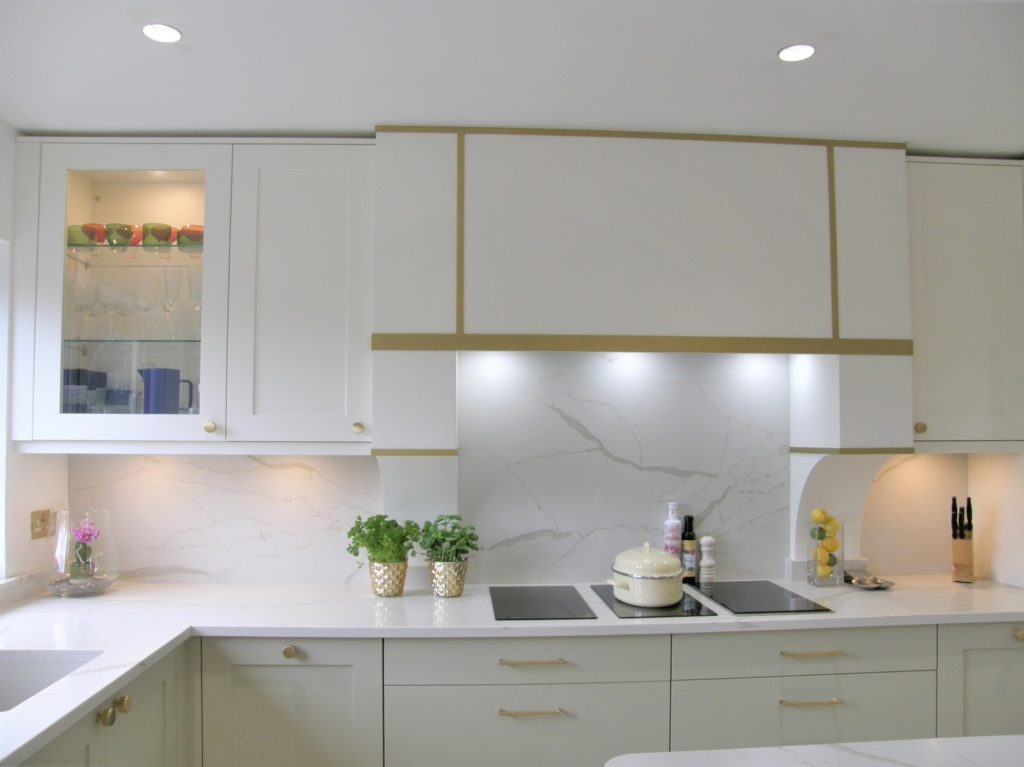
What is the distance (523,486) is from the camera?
253 cm

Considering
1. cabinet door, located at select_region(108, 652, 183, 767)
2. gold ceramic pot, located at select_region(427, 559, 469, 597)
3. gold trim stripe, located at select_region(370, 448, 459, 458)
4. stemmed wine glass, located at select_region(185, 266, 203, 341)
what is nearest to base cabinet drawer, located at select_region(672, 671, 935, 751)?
gold ceramic pot, located at select_region(427, 559, 469, 597)

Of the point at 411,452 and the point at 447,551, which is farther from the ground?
the point at 411,452

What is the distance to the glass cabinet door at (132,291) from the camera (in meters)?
2.23

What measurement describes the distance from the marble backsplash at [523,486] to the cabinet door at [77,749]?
970 mm

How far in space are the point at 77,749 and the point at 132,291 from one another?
54.4 inches

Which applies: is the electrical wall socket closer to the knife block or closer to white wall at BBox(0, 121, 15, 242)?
white wall at BBox(0, 121, 15, 242)

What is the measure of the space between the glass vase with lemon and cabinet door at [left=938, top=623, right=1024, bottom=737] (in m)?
0.39

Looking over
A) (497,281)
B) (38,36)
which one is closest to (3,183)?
(38,36)

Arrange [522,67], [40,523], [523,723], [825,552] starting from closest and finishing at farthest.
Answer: [522,67] < [523,723] < [40,523] < [825,552]

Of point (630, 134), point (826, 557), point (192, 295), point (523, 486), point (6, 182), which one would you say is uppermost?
point (630, 134)

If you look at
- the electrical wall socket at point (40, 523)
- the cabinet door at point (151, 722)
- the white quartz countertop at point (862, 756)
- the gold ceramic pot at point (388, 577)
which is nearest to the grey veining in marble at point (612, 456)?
the gold ceramic pot at point (388, 577)

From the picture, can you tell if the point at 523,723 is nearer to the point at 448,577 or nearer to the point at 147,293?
the point at 448,577

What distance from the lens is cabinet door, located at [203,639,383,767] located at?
1.97 metres

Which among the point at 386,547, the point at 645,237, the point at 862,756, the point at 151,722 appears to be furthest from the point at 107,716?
the point at 645,237
